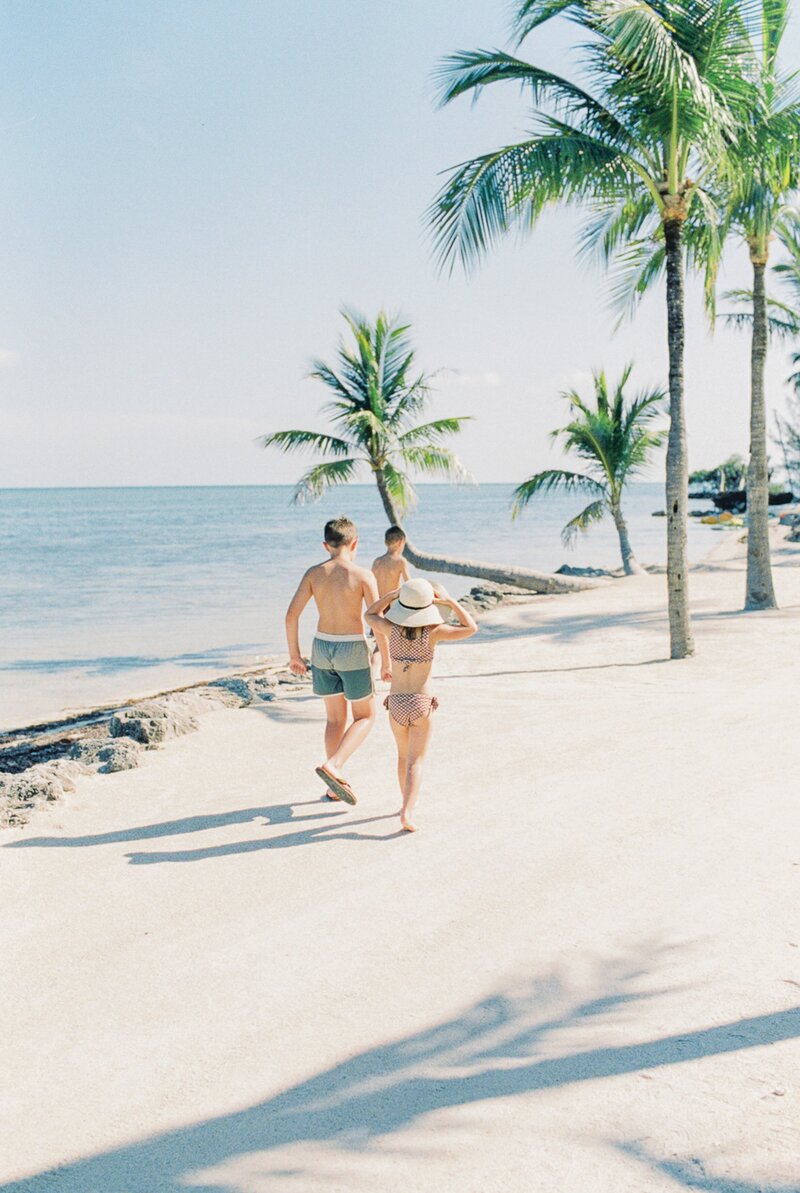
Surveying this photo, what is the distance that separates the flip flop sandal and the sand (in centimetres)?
18

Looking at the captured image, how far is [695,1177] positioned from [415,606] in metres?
3.19

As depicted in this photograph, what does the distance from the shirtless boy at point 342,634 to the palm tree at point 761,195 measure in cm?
679

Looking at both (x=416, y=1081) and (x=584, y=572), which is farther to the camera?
(x=584, y=572)

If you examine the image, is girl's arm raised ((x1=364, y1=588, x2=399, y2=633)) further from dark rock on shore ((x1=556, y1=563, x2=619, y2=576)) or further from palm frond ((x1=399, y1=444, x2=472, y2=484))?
dark rock on shore ((x1=556, y1=563, x2=619, y2=576))

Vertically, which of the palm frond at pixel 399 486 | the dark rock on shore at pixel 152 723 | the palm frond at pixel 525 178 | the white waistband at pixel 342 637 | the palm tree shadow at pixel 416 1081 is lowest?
the palm tree shadow at pixel 416 1081

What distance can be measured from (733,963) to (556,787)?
8.07 feet

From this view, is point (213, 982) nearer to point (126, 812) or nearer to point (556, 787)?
point (126, 812)

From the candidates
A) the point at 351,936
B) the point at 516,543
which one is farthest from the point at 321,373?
the point at 516,543

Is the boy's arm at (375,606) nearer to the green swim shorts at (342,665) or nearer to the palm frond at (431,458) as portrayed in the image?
the green swim shorts at (342,665)

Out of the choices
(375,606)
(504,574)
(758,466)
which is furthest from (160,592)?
(375,606)

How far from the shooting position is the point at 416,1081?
3.04 metres

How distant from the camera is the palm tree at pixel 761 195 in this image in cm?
997

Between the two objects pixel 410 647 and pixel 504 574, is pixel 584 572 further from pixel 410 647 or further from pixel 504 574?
pixel 410 647

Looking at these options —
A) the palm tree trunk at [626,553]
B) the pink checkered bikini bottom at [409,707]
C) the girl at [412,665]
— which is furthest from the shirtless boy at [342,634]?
the palm tree trunk at [626,553]
